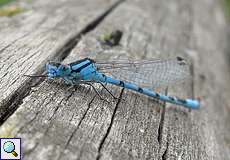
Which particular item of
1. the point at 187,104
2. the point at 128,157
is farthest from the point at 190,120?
the point at 128,157

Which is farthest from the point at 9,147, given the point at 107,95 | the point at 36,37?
the point at 36,37

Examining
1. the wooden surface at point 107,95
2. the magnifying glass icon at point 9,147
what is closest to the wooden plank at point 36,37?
the wooden surface at point 107,95

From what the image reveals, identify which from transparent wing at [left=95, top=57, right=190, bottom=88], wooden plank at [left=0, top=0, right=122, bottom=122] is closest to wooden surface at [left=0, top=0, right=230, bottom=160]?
wooden plank at [left=0, top=0, right=122, bottom=122]

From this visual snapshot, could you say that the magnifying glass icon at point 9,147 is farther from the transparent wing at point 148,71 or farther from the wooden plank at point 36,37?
the transparent wing at point 148,71

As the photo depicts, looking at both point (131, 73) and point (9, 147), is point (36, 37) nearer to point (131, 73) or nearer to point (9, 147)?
point (131, 73)

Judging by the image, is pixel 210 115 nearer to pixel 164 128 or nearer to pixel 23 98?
pixel 164 128

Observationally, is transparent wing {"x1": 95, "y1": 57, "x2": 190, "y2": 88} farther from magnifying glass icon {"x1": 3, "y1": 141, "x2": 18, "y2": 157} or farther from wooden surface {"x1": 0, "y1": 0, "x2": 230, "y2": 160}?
magnifying glass icon {"x1": 3, "y1": 141, "x2": 18, "y2": 157}
